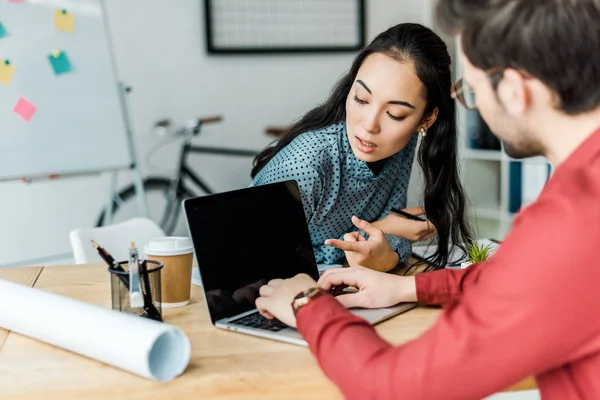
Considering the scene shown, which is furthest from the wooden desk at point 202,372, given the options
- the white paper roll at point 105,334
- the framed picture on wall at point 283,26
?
the framed picture on wall at point 283,26

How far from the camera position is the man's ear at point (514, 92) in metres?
0.74

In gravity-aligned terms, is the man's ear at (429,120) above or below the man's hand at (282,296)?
above

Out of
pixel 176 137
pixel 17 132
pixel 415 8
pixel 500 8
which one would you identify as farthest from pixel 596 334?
pixel 415 8

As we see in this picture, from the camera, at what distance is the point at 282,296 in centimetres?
105

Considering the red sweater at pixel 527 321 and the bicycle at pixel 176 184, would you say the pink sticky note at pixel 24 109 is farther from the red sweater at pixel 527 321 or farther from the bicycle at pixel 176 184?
the red sweater at pixel 527 321

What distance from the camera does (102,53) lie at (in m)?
2.77

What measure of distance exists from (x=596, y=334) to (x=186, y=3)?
11.2ft

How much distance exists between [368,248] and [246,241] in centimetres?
28

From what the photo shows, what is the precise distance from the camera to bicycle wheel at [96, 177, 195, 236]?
12.1ft

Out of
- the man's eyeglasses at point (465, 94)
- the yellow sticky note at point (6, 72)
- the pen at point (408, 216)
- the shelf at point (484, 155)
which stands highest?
the man's eyeglasses at point (465, 94)

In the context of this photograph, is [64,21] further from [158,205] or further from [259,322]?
[259,322]

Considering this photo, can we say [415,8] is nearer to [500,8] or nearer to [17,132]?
[17,132]

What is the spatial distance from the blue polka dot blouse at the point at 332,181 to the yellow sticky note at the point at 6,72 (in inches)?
53.7

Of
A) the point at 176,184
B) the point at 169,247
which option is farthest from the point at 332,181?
the point at 176,184
